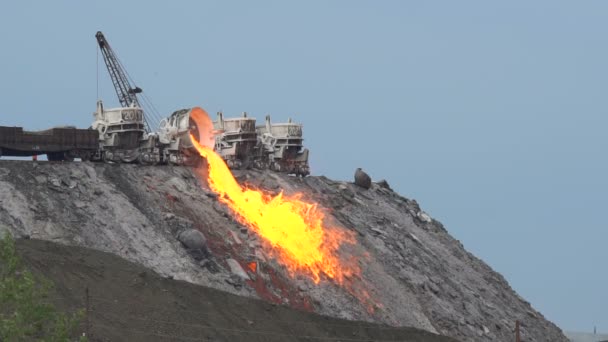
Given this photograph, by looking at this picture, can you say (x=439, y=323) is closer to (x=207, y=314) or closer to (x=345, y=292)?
(x=345, y=292)

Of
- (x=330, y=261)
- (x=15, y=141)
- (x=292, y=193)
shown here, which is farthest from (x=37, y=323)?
(x=292, y=193)

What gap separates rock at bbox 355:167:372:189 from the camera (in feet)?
298

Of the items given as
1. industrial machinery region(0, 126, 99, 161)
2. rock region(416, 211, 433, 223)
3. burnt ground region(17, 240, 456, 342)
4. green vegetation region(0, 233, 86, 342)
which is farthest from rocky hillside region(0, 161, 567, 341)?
green vegetation region(0, 233, 86, 342)

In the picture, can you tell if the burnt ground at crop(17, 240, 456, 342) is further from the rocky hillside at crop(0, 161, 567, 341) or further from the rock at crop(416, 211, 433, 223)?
the rock at crop(416, 211, 433, 223)

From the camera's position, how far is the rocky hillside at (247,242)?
205 feet

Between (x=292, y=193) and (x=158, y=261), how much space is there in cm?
1986

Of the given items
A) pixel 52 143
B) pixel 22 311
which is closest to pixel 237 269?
pixel 52 143

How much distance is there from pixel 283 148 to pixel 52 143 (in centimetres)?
2212

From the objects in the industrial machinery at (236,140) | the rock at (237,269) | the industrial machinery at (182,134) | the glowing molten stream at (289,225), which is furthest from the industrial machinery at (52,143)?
the industrial machinery at (236,140)

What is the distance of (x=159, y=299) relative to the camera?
Answer: 58.5 meters

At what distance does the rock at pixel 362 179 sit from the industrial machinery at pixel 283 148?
3.52 metres

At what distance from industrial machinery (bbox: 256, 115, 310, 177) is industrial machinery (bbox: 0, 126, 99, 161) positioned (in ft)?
56.2

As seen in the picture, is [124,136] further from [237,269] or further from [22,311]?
[22,311]

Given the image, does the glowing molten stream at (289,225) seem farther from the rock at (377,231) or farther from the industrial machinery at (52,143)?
the industrial machinery at (52,143)
